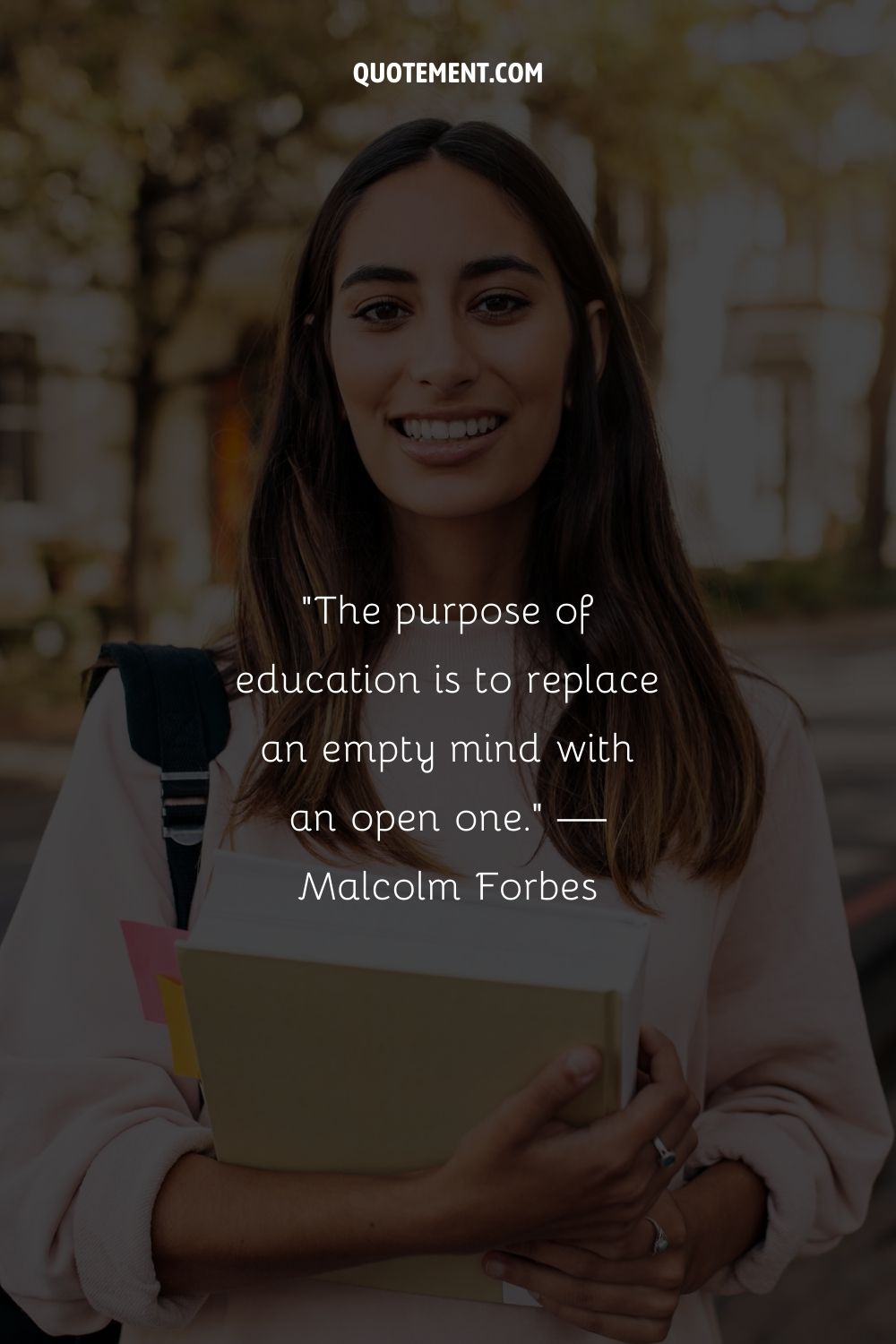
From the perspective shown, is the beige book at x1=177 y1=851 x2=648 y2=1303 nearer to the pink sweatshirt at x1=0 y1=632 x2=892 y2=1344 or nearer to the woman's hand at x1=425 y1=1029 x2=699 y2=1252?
the woman's hand at x1=425 y1=1029 x2=699 y2=1252

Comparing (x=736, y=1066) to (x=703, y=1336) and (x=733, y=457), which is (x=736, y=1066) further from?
(x=733, y=457)

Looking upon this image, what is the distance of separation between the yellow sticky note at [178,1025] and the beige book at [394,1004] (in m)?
0.09

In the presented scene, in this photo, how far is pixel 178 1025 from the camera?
141 cm

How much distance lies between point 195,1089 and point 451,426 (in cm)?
76

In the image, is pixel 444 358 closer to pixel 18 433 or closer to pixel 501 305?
pixel 501 305

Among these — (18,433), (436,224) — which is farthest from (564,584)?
(18,433)

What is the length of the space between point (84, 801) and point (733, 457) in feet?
76.7

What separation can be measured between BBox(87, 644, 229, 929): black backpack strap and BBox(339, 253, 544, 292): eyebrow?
466 millimetres

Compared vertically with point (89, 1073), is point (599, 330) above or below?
above

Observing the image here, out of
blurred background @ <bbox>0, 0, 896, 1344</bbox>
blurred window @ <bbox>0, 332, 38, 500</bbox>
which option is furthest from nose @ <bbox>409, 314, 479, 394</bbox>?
blurred window @ <bbox>0, 332, 38, 500</bbox>

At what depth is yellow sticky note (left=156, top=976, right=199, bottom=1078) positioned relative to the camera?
4.61ft

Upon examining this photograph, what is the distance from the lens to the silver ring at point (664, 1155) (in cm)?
134

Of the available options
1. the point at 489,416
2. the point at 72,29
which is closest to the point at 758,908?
the point at 489,416

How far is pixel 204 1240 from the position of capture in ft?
4.43
